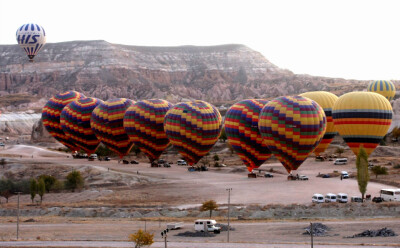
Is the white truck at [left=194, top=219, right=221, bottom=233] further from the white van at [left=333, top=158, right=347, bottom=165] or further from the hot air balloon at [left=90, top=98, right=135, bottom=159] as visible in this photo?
the hot air balloon at [left=90, top=98, right=135, bottom=159]

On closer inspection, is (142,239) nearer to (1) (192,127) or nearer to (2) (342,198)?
(2) (342,198)

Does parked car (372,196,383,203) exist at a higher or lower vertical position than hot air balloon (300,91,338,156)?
lower


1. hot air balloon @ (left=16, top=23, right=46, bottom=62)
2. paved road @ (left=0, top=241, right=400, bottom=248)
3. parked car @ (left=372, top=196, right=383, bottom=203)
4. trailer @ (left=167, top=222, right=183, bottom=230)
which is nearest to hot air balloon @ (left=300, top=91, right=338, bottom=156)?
parked car @ (left=372, top=196, right=383, bottom=203)

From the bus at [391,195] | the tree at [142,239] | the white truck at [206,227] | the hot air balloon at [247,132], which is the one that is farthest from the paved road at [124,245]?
the hot air balloon at [247,132]

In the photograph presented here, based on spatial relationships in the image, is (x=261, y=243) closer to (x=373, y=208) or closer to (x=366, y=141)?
(x=373, y=208)

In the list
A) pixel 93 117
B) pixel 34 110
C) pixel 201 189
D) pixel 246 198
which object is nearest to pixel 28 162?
pixel 93 117

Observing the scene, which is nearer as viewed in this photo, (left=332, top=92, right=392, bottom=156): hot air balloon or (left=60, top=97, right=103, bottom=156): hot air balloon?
(left=332, top=92, right=392, bottom=156): hot air balloon

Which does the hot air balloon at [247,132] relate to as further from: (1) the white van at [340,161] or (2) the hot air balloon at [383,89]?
(2) the hot air balloon at [383,89]
